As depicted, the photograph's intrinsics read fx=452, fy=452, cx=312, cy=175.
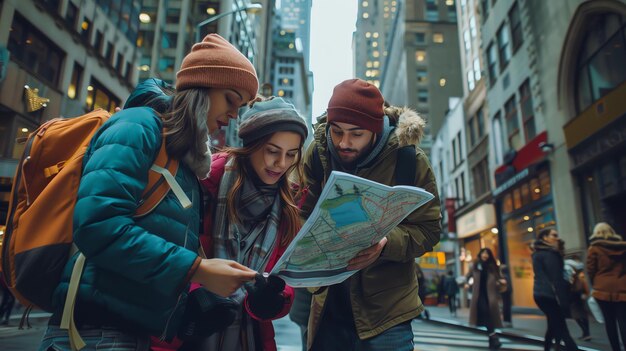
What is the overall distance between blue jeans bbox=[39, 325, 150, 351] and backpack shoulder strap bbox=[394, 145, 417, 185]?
1.71 meters

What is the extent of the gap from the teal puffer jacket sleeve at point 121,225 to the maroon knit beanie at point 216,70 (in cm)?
55

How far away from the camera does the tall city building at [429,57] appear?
64.8 meters

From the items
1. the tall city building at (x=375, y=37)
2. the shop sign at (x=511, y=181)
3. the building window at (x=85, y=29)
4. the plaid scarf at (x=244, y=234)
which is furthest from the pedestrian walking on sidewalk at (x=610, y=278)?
the tall city building at (x=375, y=37)

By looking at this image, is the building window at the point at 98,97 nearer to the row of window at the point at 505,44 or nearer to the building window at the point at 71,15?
the building window at the point at 71,15

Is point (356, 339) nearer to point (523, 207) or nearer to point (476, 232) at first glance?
point (523, 207)

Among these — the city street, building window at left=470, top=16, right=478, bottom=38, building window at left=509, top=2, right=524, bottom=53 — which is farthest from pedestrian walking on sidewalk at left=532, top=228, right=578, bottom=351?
building window at left=470, top=16, right=478, bottom=38

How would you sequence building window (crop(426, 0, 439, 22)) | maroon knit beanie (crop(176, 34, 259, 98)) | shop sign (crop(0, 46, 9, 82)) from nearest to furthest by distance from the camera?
maroon knit beanie (crop(176, 34, 259, 98)) → shop sign (crop(0, 46, 9, 82)) → building window (crop(426, 0, 439, 22))

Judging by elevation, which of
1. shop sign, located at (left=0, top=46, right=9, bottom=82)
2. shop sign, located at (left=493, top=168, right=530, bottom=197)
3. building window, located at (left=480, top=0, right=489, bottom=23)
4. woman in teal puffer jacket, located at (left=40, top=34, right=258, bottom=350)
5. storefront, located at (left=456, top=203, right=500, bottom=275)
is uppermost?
building window, located at (left=480, top=0, right=489, bottom=23)

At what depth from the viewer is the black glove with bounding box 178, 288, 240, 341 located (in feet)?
6.40

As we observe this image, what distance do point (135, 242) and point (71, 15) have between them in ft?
81.2

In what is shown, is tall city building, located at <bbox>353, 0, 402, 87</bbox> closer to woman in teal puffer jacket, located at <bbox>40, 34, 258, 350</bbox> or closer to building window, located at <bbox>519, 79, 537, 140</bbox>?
building window, located at <bbox>519, 79, 537, 140</bbox>

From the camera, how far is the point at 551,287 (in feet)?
24.1

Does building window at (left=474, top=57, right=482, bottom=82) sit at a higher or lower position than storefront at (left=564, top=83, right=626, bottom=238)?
higher

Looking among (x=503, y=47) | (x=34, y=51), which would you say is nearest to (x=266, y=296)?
(x=34, y=51)
